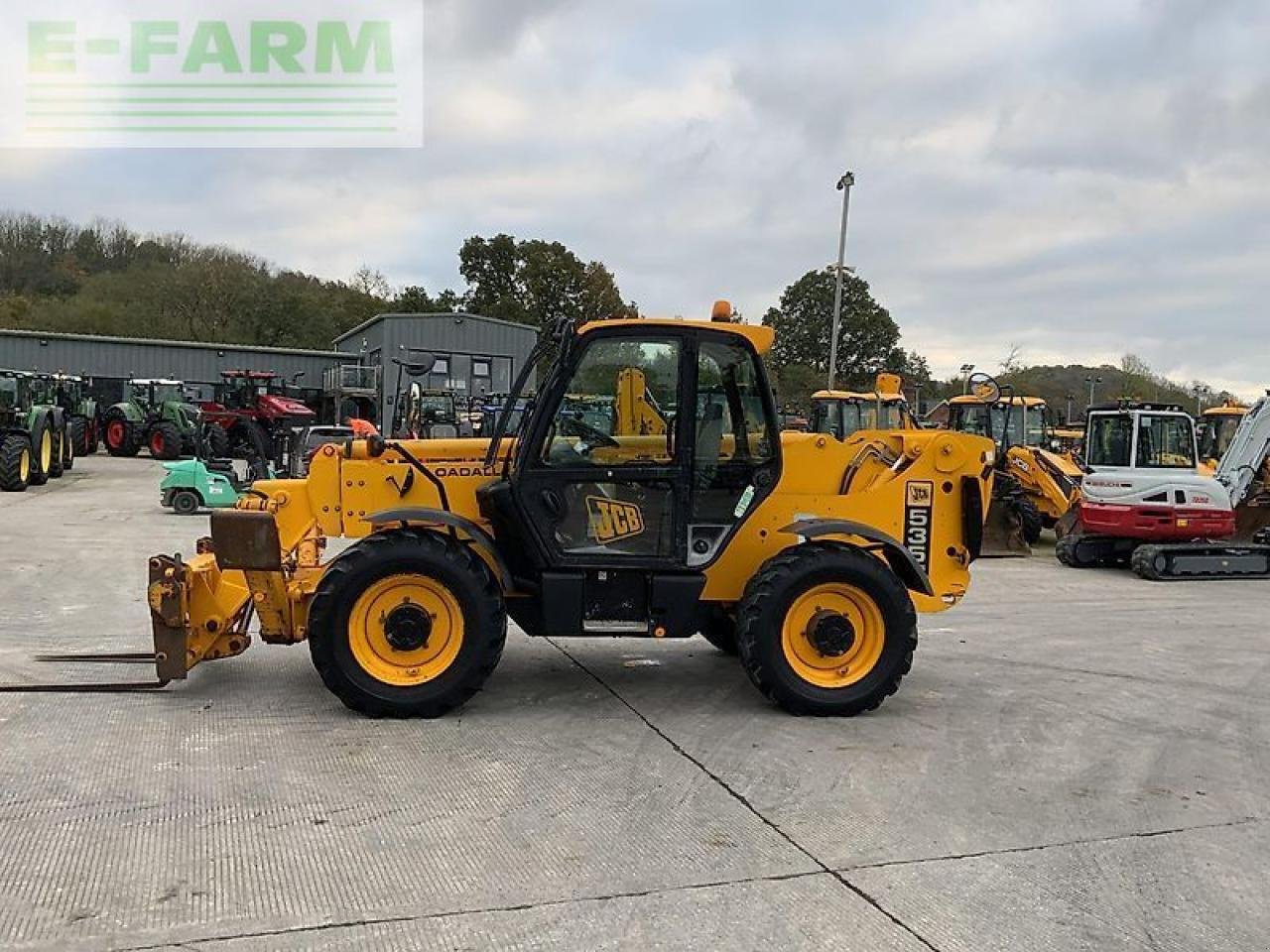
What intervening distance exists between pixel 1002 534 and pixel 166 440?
23.9 meters

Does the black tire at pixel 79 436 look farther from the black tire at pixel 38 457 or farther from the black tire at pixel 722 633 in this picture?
the black tire at pixel 722 633

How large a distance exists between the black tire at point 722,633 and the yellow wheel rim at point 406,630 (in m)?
1.77

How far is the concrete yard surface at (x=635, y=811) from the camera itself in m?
3.38

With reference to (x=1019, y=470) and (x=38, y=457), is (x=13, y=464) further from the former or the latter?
(x=1019, y=470)

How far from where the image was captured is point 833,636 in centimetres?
570

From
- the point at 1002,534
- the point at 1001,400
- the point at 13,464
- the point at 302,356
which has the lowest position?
the point at 1002,534

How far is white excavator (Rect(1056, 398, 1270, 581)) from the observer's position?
40.2 ft

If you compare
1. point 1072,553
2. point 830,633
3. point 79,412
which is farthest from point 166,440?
point 830,633

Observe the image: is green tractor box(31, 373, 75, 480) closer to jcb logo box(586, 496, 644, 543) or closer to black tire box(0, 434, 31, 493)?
black tire box(0, 434, 31, 493)

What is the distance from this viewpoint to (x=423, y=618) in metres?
5.46

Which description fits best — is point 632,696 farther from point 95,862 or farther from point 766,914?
point 95,862

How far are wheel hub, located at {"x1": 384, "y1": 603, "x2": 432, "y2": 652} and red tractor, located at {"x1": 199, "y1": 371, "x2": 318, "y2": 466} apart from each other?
21.5 m

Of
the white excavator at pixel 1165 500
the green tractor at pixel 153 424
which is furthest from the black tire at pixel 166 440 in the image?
the white excavator at pixel 1165 500

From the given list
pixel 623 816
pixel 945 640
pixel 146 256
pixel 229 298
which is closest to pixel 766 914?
pixel 623 816
